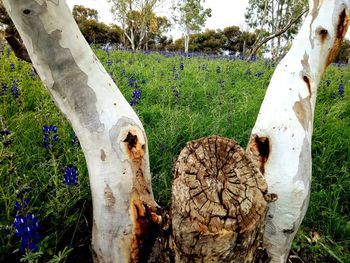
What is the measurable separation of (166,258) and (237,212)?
0.43 meters

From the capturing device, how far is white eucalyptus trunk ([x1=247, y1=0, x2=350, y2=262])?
Answer: 4.80 ft

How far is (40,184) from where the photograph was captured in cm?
198

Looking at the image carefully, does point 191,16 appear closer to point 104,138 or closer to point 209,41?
point 209,41

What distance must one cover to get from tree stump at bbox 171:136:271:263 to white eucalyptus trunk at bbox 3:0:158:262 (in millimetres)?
263

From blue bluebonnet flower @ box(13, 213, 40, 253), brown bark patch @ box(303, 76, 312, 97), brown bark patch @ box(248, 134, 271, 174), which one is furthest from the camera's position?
brown bark patch @ box(303, 76, 312, 97)

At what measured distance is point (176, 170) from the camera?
4.19ft

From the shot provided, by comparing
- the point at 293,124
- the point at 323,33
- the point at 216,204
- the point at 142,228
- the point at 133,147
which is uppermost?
the point at 323,33

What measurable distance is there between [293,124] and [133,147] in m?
0.90

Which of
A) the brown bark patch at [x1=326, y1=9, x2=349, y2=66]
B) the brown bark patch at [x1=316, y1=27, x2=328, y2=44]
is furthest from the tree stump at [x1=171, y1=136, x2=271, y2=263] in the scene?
the brown bark patch at [x1=326, y1=9, x2=349, y2=66]

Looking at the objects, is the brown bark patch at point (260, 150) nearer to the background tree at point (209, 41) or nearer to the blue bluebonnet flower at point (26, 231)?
the blue bluebonnet flower at point (26, 231)

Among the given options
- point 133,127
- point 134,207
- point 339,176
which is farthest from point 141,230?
point 339,176

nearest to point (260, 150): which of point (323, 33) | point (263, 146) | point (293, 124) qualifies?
point (263, 146)

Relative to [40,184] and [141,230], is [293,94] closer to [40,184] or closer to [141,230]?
[141,230]

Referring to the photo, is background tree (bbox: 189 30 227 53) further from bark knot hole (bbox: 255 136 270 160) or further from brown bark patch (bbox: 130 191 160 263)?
brown bark patch (bbox: 130 191 160 263)
